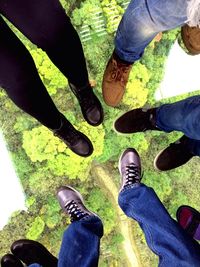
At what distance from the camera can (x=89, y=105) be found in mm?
Answer: 1969

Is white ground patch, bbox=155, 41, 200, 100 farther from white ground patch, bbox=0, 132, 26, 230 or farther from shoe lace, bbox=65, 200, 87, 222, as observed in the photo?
white ground patch, bbox=0, 132, 26, 230

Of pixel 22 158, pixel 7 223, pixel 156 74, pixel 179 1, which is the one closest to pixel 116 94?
pixel 156 74

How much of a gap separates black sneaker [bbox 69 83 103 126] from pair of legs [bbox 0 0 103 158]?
0.20 meters

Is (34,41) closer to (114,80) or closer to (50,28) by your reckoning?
(50,28)

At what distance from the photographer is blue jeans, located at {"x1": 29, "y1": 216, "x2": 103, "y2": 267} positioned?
1676mm

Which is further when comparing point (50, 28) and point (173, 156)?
point (173, 156)

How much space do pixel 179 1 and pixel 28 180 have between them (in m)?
1.25

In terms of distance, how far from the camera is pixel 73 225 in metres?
1.87

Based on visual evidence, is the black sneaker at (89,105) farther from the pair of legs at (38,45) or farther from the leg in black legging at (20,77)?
the leg in black legging at (20,77)

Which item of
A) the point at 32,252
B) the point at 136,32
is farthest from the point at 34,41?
the point at 32,252

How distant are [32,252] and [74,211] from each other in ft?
1.08

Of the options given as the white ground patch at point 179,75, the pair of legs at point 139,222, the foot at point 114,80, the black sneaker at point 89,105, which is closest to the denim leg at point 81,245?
the pair of legs at point 139,222

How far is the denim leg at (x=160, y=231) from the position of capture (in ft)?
5.11

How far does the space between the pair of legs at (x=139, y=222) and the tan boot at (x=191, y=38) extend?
2.11ft
